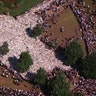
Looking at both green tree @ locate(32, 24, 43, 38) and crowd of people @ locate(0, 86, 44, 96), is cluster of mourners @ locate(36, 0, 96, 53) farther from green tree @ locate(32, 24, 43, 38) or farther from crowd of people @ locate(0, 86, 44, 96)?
crowd of people @ locate(0, 86, 44, 96)

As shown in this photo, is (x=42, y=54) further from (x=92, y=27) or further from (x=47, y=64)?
(x=92, y=27)

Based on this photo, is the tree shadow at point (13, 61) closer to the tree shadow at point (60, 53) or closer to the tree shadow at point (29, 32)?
the tree shadow at point (29, 32)

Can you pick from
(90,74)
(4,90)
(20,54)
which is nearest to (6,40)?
(20,54)

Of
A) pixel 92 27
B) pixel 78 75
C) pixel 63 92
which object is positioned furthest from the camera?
pixel 92 27

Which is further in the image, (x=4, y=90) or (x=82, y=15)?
(x=82, y=15)

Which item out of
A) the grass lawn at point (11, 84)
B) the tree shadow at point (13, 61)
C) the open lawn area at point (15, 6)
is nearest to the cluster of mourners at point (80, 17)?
the open lawn area at point (15, 6)

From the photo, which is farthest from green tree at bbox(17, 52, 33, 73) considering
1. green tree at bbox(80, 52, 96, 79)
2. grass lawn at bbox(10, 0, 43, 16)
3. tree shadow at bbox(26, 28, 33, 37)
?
grass lawn at bbox(10, 0, 43, 16)
